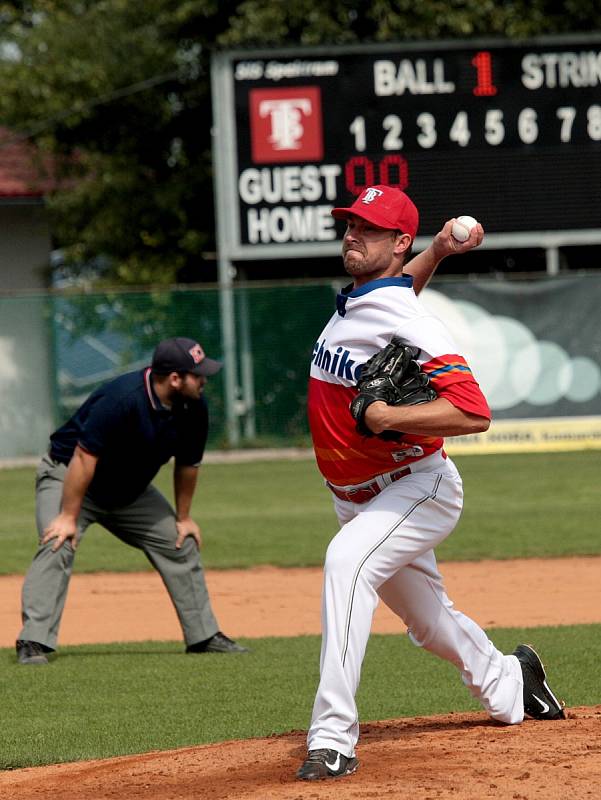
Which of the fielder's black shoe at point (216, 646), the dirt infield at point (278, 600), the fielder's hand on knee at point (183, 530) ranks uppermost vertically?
the fielder's hand on knee at point (183, 530)

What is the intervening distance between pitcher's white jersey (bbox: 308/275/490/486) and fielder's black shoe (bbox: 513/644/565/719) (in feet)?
3.28

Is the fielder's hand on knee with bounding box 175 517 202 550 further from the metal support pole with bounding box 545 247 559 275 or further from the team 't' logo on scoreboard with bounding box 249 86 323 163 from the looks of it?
the metal support pole with bounding box 545 247 559 275

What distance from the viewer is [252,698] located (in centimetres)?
599

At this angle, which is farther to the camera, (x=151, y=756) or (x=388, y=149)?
(x=388, y=149)

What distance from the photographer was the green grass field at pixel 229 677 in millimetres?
5402

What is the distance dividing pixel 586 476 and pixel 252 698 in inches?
391

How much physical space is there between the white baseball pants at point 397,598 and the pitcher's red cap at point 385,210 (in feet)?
2.59

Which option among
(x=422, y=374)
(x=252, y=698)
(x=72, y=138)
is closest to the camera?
(x=422, y=374)

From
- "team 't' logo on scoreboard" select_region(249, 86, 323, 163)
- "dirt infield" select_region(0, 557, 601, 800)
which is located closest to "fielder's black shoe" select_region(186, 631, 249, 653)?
"dirt infield" select_region(0, 557, 601, 800)

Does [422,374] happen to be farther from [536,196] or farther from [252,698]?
[536,196]

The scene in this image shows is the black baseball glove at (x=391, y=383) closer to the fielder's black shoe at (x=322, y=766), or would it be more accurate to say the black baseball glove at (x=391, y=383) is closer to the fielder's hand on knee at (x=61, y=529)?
the fielder's black shoe at (x=322, y=766)

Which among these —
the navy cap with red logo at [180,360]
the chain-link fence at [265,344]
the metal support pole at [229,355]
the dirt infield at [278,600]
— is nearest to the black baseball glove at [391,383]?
the navy cap with red logo at [180,360]

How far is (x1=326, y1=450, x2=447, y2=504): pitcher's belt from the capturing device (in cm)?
447

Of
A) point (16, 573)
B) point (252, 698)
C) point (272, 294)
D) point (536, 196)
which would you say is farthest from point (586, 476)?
point (252, 698)
